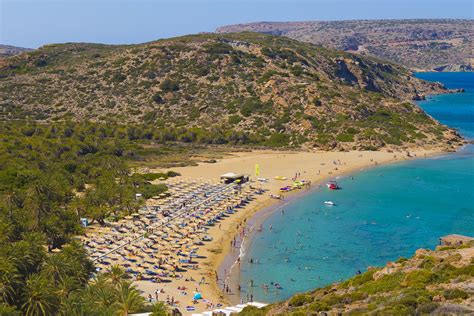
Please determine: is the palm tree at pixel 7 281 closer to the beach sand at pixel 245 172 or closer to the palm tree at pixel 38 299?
the palm tree at pixel 38 299

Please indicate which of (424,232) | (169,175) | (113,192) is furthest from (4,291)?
(169,175)

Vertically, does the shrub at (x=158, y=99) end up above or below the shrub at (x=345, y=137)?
above

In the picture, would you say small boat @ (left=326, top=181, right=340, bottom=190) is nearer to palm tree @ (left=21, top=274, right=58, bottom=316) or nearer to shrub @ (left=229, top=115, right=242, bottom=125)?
shrub @ (left=229, top=115, right=242, bottom=125)

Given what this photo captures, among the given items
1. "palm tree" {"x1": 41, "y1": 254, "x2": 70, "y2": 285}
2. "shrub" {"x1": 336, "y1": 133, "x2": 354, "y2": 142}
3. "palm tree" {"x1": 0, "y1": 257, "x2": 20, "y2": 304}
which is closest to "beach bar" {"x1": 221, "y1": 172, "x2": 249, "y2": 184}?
"shrub" {"x1": 336, "y1": 133, "x2": 354, "y2": 142}

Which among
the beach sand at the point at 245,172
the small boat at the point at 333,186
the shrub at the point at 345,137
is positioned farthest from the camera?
the shrub at the point at 345,137

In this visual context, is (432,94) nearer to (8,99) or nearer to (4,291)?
(8,99)

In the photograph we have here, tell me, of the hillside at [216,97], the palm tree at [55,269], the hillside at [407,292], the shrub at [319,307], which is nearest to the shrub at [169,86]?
the hillside at [216,97]
